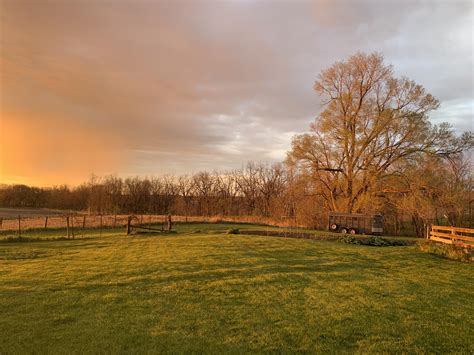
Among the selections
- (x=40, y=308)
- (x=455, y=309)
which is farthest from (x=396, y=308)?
(x=40, y=308)

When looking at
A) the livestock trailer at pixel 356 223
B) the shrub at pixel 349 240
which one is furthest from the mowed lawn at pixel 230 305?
the livestock trailer at pixel 356 223

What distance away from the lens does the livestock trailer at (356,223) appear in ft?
81.6

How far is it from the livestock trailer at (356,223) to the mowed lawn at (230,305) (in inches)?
526

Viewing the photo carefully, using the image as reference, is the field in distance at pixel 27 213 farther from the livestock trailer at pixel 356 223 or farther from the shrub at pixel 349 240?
the shrub at pixel 349 240

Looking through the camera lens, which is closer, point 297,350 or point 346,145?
point 297,350

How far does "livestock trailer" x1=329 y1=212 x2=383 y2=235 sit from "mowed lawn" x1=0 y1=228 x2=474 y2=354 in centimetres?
1337

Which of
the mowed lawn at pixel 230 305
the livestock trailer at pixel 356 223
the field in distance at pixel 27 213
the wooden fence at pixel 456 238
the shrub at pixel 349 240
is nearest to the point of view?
the mowed lawn at pixel 230 305

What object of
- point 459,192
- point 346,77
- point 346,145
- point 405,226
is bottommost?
point 405,226

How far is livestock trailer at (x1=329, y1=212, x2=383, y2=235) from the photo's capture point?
81.6ft

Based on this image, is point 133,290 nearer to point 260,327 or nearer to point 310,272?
point 260,327

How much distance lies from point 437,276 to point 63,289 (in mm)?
10462

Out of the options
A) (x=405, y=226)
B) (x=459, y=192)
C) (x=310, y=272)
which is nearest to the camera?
(x=310, y=272)

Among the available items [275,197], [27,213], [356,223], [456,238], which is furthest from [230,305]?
[27,213]

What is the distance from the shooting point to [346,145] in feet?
103
